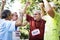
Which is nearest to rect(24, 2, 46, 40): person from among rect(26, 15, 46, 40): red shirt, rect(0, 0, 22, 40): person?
rect(26, 15, 46, 40): red shirt

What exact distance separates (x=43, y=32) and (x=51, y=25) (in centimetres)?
10

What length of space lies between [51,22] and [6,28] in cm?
41

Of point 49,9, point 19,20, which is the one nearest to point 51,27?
point 49,9

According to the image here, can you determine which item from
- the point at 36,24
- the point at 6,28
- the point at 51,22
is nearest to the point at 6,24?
the point at 6,28

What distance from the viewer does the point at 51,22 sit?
42.4 inches

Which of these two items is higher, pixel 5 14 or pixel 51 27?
pixel 5 14

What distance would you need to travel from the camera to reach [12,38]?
1.07 metres

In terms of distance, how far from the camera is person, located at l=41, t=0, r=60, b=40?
3.51 feet

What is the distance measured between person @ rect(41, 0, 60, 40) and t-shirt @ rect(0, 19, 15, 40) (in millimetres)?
310

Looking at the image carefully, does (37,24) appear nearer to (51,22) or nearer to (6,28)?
(51,22)

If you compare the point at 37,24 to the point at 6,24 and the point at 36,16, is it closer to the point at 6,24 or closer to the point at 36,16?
the point at 36,16

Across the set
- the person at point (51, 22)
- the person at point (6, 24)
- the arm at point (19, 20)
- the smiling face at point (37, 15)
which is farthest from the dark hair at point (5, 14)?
the person at point (51, 22)

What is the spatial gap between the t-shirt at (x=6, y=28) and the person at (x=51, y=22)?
0.31m

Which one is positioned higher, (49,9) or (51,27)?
(49,9)
